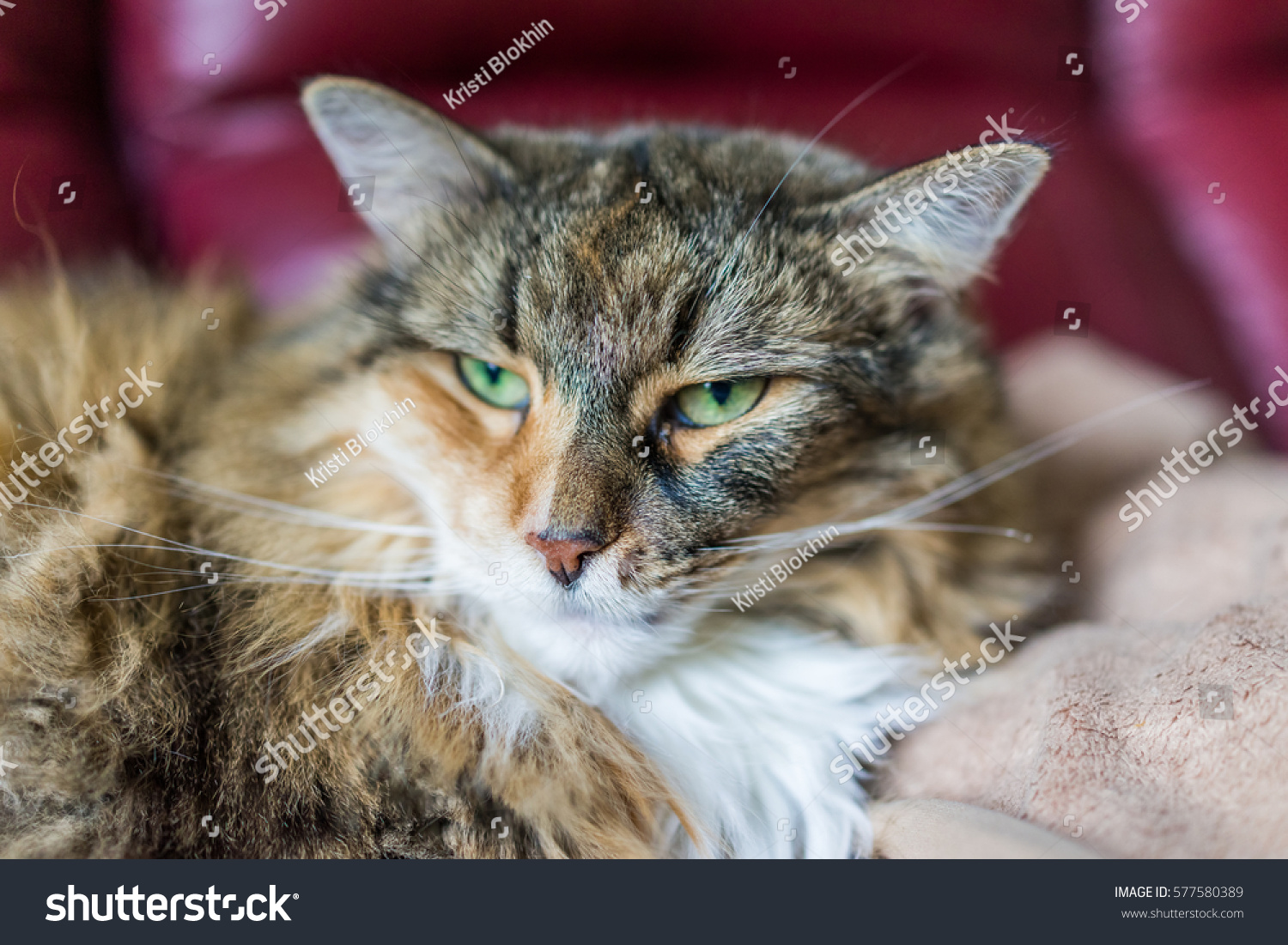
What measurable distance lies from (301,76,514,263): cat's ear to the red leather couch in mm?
509

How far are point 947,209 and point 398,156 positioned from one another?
0.65 metres

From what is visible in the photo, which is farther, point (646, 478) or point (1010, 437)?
point (1010, 437)

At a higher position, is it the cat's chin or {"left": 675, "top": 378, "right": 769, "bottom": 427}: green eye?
{"left": 675, "top": 378, "right": 769, "bottom": 427}: green eye

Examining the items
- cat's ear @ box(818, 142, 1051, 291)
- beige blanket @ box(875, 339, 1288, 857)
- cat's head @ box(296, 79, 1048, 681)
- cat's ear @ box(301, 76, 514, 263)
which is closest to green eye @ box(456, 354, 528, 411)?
cat's head @ box(296, 79, 1048, 681)

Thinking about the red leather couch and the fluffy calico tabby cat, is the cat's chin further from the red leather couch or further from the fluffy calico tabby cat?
the red leather couch

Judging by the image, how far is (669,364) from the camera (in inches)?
34.1

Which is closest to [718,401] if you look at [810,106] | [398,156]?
[398,156]

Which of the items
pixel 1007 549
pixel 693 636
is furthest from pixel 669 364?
A: pixel 1007 549

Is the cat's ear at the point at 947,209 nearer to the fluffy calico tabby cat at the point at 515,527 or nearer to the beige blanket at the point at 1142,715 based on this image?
the fluffy calico tabby cat at the point at 515,527

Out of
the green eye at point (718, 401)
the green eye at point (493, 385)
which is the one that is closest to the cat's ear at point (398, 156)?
the green eye at point (493, 385)

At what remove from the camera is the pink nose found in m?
0.78

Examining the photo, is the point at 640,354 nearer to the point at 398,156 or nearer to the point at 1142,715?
the point at 398,156

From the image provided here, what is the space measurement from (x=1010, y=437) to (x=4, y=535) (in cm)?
124
